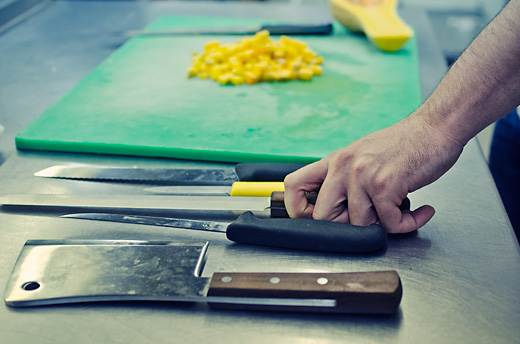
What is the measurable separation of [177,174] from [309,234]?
35 cm

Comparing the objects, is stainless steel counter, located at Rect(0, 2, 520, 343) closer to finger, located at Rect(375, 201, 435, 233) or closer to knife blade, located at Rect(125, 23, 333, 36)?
finger, located at Rect(375, 201, 435, 233)

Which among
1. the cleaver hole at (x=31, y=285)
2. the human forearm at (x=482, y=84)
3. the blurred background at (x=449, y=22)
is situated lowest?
the blurred background at (x=449, y=22)

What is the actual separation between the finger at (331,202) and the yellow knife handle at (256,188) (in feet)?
0.32

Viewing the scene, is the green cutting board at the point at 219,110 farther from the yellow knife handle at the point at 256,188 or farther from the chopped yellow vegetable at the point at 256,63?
the yellow knife handle at the point at 256,188

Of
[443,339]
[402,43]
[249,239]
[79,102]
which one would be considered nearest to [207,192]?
[249,239]

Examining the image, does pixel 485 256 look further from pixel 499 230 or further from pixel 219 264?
pixel 219 264

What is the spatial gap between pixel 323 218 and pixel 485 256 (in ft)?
0.82

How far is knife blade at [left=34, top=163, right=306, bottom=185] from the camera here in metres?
0.89

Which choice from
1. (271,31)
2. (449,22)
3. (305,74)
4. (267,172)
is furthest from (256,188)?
(449,22)

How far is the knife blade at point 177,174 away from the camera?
0.89 m


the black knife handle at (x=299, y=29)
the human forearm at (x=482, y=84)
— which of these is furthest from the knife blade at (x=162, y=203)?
the black knife handle at (x=299, y=29)

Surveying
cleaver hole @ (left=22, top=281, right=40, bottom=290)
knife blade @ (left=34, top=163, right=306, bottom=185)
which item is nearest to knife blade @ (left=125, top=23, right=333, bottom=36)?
knife blade @ (left=34, top=163, right=306, bottom=185)

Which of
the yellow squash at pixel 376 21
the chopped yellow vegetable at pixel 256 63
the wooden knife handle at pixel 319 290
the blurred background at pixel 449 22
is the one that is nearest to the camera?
the wooden knife handle at pixel 319 290

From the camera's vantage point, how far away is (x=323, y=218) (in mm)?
769
